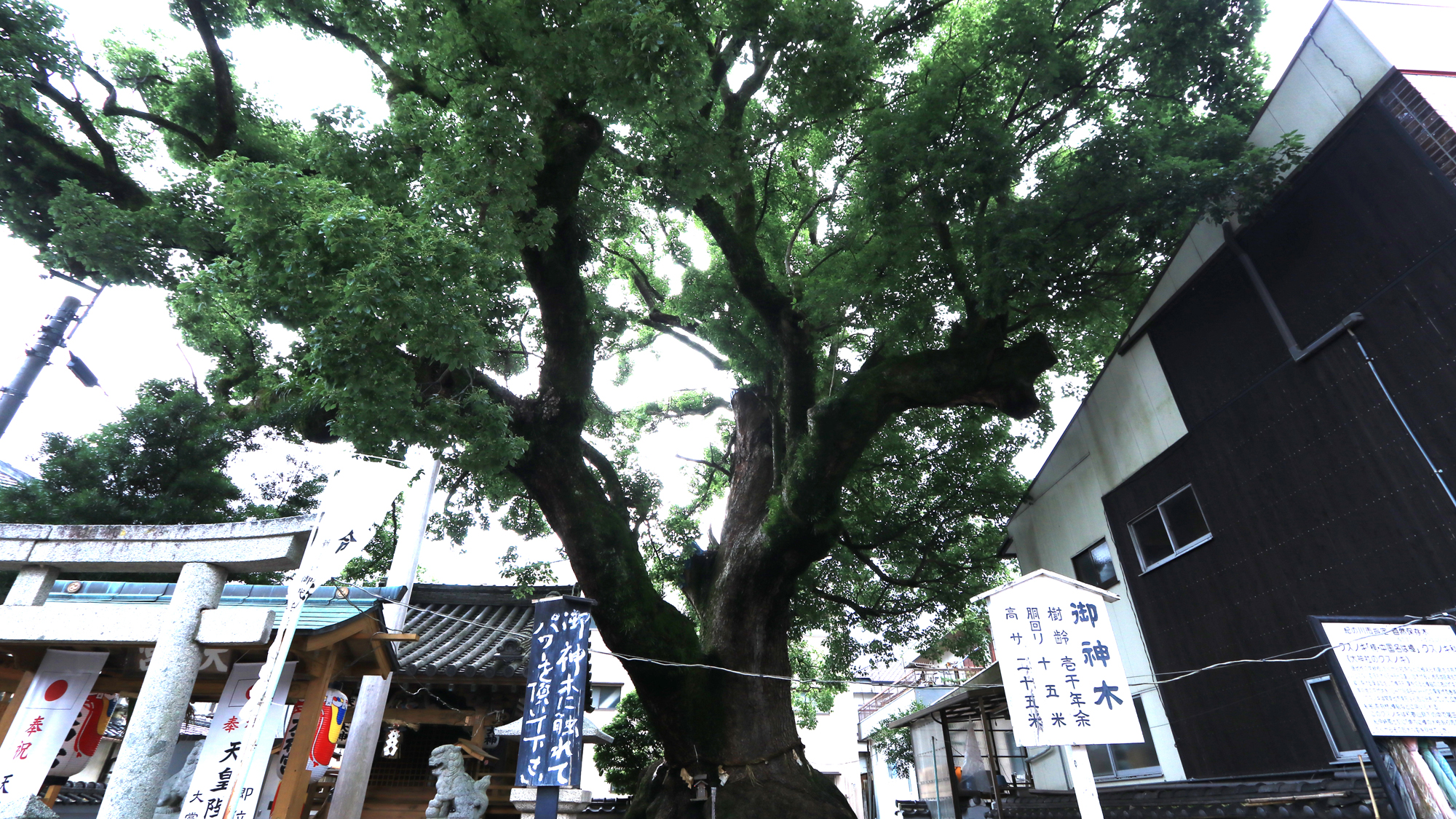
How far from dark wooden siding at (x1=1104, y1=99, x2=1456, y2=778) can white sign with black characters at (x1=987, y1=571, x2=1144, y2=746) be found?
2.23 m

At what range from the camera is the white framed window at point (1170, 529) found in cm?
767

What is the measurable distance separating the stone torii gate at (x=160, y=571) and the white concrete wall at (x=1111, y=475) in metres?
8.95

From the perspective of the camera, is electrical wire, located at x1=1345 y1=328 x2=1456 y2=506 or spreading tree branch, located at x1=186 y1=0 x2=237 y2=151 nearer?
electrical wire, located at x1=1345 y1=328 x2=1456 y2=506

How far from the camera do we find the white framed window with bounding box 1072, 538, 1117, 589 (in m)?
9.41

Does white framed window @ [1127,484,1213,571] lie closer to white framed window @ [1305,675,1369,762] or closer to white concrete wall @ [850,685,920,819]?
white framed window @ [1305,675,1369,762]

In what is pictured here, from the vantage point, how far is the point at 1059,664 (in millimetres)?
5180

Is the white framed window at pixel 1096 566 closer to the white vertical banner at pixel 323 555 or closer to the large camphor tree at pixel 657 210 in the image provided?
the large camphor tree at pixel 657 210

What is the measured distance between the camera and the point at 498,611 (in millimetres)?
12750

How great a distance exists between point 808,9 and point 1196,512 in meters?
6.95

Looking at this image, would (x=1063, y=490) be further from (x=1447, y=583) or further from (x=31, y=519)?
(x=31, y=519)

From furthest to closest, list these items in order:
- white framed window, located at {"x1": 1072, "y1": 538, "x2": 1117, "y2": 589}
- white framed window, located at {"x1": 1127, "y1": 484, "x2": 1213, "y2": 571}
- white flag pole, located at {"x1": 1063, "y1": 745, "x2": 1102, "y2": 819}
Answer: white framed window, located at {"x1": 1072, "y1": 538, "x2": 1117, "y2": 589}
white framed window, located at {"x1": 1127, "y1": 484, "x2": 1213, "y2": 571}
white flag pole, located at {"x1": 1063, "y1": 745, "x2": 1102, "y2": 819}

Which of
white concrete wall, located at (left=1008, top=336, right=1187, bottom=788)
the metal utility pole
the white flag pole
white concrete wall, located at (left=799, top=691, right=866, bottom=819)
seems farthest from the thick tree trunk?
white concrete wall, located at (left=799, top=691, right=866, bottom=819)

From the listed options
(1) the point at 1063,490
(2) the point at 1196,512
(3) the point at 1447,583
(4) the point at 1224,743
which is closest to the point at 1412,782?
(3) the point at 1447,583

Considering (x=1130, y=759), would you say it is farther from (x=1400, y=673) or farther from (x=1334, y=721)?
(x=1400, y=673)
